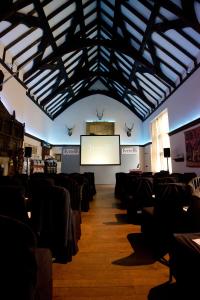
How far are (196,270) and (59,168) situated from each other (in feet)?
36.2

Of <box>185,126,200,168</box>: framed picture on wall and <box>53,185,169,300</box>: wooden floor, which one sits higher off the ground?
<box>185,126,200,168</box>: framed picture on wall

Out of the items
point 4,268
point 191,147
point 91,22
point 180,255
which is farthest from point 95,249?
point 91,22

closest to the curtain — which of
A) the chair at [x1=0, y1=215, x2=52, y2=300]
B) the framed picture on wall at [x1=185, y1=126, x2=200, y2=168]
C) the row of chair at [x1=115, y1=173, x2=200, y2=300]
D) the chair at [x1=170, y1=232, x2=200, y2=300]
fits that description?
the framed picture on wall at [x1=185, y1=126, x2=200, y2=168]

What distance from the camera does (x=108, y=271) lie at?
2.16 m

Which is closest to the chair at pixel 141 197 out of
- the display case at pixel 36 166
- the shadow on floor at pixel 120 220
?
the shadow on floor at pixel 120 220

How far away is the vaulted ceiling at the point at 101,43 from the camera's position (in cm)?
505

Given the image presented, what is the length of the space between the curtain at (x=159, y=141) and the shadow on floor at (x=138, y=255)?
674 centimetres

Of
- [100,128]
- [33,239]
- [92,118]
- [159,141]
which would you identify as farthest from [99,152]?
[33,239]

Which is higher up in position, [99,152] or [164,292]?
[99,152]

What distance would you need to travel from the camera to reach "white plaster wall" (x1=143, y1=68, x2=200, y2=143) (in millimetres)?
5870

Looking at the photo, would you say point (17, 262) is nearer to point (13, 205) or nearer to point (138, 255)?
point (13, 205)

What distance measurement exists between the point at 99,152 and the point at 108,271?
9624 mm

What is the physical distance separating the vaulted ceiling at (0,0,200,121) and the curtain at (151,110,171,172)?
0.95 metres

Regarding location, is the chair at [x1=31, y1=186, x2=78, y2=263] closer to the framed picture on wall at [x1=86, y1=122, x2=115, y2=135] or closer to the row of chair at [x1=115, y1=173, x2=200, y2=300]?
the row of chair at [x1=115, y1=173, x2=200, y2=300]
